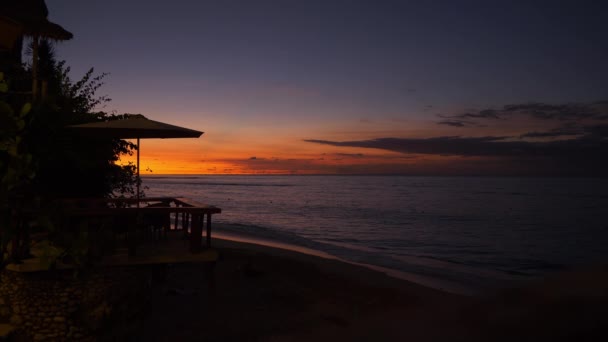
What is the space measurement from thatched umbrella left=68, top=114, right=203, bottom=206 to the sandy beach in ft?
11.8

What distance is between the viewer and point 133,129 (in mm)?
8750

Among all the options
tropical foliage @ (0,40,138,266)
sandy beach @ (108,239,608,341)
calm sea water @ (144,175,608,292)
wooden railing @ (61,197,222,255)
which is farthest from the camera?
calm sea water @ (144,175,608,292)

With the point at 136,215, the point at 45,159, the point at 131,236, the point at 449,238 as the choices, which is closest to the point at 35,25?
the point at 45,159

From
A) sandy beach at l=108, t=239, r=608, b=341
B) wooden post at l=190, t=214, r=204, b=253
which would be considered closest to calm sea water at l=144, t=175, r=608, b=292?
sandy beach at l=108, t=239, r=608, b=341

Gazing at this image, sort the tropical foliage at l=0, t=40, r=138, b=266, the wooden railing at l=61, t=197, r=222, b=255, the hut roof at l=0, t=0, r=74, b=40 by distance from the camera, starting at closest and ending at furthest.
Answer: the tropical foliage at l=0, t=40, r=138, b=266
the wooden railing at l=61, t=197, r=222, b=255
the hut roof at l=0, t=0, r=74, b=40

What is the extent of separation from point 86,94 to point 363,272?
12.9 m

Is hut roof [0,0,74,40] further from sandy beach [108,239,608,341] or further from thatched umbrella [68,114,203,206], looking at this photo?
sandy beach [108,239,608,341]

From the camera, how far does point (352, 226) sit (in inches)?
1341

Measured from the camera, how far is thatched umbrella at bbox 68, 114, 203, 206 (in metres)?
8.67

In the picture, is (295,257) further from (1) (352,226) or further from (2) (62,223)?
(1) (352,226)

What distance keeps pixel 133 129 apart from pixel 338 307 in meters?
6.78

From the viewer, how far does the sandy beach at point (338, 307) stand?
2.21 ft

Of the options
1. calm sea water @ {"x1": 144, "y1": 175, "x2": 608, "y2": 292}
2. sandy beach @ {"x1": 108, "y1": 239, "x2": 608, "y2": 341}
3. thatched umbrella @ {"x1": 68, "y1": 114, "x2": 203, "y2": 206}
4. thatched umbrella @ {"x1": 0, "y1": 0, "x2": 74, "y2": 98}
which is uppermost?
thatched umbrella @ {"x1": 0, "y1": 0, "x2": 74, "y2": 98}

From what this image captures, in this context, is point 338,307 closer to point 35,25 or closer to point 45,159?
point 45,159
